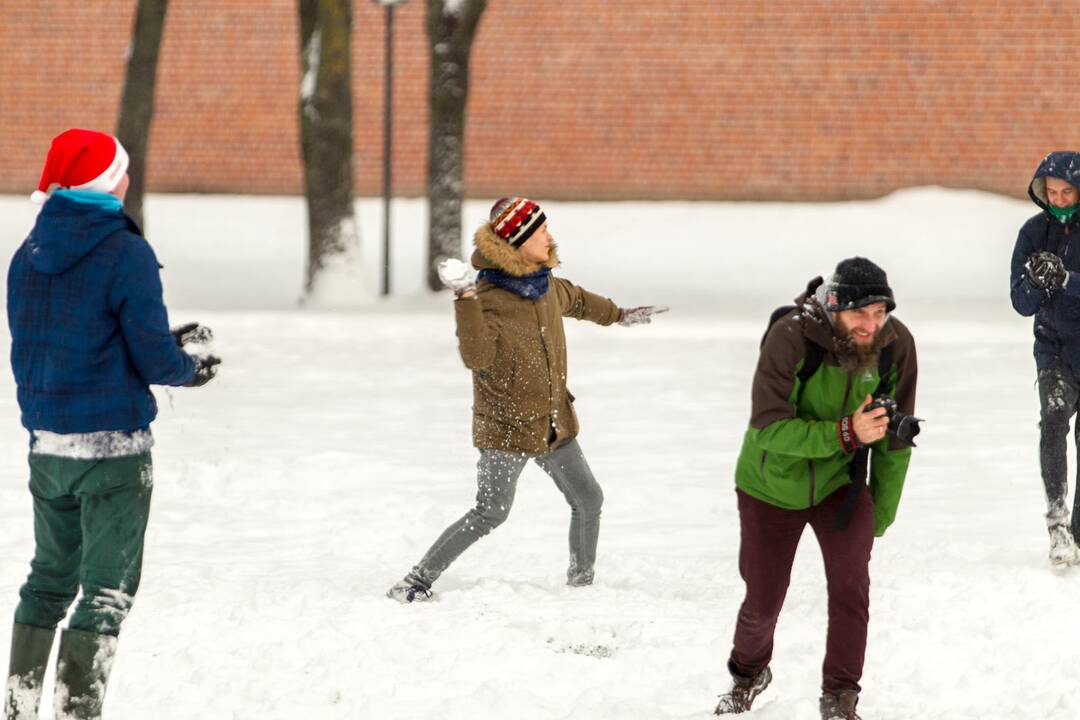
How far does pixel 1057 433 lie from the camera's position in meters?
6.67

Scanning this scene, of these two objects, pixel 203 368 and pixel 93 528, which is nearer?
pixel 93 528

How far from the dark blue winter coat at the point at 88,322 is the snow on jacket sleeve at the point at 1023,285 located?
3.52m

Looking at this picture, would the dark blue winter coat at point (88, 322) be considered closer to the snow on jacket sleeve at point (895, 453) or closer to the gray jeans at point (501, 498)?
the snow on jacket sleeve at point (895, 453)

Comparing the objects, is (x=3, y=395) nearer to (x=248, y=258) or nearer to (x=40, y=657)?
(x=40, y=657)

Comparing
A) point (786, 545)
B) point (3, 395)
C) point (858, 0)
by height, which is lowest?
point (3, 395)

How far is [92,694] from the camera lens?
14.5 ft

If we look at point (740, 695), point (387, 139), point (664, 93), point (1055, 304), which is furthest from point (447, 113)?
point (740, 695)

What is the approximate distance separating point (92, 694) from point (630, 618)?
7.10 feet

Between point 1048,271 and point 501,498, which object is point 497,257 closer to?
point 501,498

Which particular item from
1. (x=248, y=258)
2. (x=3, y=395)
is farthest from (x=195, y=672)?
(x=248, y=258)

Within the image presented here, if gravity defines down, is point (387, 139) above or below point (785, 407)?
above

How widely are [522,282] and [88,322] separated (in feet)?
6.90

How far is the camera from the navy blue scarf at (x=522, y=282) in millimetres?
6004

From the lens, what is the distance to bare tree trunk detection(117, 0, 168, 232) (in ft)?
59.3
